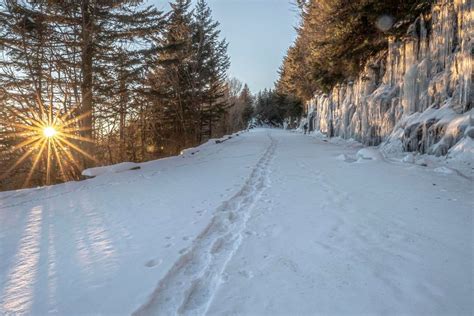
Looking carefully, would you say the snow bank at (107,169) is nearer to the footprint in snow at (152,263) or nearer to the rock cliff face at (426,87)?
the footprint in snow at (152,263)

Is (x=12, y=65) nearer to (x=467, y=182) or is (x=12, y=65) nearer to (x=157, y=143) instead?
(x=157, y=143)

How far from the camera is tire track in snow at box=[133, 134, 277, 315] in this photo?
5.56ft

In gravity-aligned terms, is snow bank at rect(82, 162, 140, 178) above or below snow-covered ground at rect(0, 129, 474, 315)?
above

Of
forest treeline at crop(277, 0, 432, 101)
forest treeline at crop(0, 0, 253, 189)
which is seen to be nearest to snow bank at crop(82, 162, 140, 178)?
forest treeline at crop(0, 0, 253, 189)

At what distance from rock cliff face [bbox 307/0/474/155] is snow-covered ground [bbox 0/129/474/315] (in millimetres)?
2295

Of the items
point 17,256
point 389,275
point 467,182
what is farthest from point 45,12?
point 467,182

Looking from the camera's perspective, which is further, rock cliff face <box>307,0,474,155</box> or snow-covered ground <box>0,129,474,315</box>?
rock cliff face <box>307,0,474,155</box>

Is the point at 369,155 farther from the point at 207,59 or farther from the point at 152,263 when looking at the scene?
the point at 207,59

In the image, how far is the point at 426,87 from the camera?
7.67m

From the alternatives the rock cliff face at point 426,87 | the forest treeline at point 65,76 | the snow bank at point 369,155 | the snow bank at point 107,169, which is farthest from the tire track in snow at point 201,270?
A: the forest treeline at point 65,76

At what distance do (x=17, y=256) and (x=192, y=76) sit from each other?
1492 centimetres

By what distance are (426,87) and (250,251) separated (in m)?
8.41

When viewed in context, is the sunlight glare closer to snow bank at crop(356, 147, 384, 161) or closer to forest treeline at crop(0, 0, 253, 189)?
forest treeline at crop(0, 0, 253, 189)

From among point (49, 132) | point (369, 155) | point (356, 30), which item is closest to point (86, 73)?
point (49, 132)
